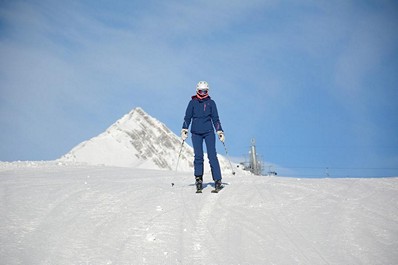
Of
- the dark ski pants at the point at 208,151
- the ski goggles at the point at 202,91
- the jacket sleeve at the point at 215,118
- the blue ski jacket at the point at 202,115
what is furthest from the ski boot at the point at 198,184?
the ski goggles at the point at 202,91

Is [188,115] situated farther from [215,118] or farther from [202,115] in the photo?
[215,118]

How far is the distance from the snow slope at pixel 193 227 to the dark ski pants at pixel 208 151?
1731mm

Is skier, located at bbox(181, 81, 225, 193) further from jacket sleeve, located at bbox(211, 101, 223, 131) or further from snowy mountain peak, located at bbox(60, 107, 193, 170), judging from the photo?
snowy mountain peak, located at bbox(60, 107, 193, 170)

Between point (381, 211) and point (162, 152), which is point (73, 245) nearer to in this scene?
point (381, 211)

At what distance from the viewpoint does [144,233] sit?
205 inches

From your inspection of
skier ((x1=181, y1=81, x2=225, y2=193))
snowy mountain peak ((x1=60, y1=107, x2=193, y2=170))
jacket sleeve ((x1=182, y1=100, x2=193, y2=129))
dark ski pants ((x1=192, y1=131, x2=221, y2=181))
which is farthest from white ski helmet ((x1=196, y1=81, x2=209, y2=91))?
snowy mountain peak ((x1=60, y1=107, x2=193, y2=170))

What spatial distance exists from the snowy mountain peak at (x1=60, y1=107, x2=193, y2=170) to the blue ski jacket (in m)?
39.2

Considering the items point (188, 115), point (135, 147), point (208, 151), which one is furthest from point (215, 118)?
point (135, 147)

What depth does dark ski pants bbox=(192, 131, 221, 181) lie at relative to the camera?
983cm

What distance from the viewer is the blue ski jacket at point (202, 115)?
10.1 m

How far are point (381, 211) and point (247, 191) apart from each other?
2919 millimetres

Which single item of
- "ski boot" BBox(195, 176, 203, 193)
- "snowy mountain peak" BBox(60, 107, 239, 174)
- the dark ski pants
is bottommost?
"ski boot" BBox(195, 176, 203, 193)

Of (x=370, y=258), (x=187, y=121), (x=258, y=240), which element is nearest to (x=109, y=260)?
(x=258, y=240)

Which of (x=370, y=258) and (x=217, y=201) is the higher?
(x=217, y=201)
